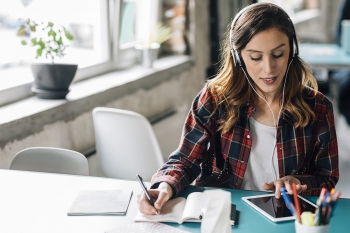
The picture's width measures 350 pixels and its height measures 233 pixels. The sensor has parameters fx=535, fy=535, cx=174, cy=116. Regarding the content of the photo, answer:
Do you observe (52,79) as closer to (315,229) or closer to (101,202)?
(101,202)

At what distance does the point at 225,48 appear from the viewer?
77.0 inches

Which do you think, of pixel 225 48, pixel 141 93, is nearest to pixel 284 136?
pixel 225 48

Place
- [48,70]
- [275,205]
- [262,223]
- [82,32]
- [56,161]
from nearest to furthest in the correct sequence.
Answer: [262,223] → [275,205] → [56,161] → [48,70] → [82,32]

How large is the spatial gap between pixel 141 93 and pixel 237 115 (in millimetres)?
1691

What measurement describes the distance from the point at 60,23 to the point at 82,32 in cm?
23

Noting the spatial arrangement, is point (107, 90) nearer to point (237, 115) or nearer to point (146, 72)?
point (146, 72)

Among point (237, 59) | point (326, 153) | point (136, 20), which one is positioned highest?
point (237, 59)

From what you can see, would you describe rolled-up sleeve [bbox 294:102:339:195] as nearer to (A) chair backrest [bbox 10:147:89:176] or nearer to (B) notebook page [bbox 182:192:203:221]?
(B) notebook page [bbox 182:192:203:221]

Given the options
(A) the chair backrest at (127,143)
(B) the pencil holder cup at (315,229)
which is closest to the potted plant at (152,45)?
(A) the chair backrest at (127,143)

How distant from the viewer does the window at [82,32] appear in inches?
107

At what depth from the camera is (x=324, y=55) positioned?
409cm

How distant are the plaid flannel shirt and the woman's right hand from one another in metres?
0.13

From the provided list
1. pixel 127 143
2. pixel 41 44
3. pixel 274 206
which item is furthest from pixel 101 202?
pixel 41 44

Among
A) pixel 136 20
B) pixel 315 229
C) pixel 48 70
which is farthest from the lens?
pixel 136 20
